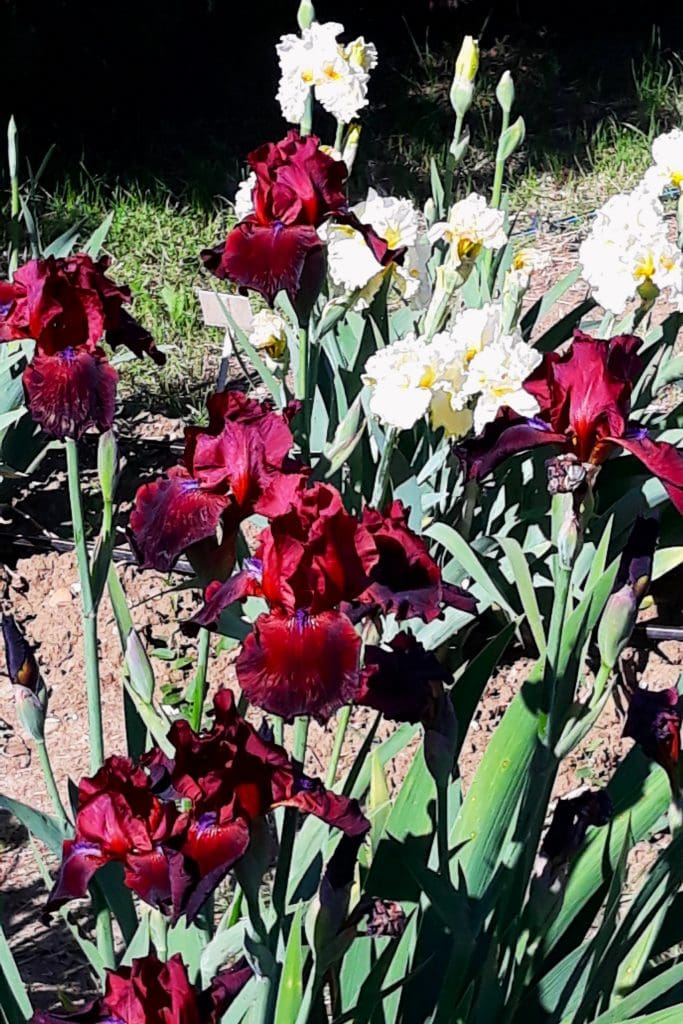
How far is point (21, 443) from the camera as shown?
2.41m

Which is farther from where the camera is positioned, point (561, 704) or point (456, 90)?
point (456, 90)

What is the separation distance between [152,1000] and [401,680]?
10.3 inches

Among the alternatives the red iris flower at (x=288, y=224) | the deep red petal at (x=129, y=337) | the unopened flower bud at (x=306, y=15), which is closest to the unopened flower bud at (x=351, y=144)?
the unopened flower bud at (x=306, y=15)

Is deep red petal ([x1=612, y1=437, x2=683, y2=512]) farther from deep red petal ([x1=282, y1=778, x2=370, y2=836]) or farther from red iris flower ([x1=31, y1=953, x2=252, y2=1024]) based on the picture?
red iris flower ([x1=31, y1=953, x2=252, y2=1024])

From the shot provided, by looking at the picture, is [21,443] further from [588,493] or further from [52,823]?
[588,493]

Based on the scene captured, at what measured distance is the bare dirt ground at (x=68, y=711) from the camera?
5.27 feet

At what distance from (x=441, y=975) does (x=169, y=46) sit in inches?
183

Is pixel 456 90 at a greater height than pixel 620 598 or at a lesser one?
greater

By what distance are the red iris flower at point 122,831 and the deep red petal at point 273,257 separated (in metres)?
0.70

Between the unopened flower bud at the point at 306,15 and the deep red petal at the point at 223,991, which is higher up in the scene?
the unopened flower bud at the point at 306,15

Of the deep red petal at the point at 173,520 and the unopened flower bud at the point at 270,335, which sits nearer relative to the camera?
the deep red petal at the point at 173,520

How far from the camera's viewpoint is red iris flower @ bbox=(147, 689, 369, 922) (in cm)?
76

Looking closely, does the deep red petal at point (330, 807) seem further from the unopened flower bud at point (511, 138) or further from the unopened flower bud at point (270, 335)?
the unopened flower bud at point (511, 138)

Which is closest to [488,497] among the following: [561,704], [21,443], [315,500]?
[21,443]
